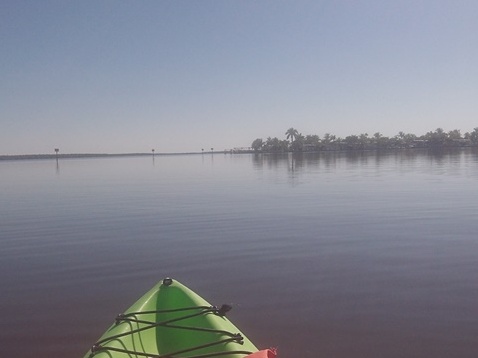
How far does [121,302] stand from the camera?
29.4 ft

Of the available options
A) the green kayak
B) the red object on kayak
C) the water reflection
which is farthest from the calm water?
the water reflection

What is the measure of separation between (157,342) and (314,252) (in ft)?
22.7

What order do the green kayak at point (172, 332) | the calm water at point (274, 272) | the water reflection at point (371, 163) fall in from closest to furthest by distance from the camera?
the green kayak at point (172, 332)
the calm water at point (274, 272)
the water reflection at point (371, 163)

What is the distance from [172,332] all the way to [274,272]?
4.55 metres

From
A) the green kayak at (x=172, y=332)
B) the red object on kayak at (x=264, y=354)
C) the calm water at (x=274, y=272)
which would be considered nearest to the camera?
the red object on kayak at (x=264, y=354)

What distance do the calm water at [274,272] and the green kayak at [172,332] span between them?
1.17m

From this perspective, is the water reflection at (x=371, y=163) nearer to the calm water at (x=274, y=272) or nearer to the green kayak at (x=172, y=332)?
the calm water at (x=274, y=272)

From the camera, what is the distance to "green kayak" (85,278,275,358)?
558cm

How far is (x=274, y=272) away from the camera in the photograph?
10.6m

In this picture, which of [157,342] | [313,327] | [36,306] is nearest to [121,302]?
[36,306]

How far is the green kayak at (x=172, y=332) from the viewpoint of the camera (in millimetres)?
5578

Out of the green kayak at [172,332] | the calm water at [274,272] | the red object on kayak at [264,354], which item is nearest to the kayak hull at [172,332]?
the green kayak at [172,332]

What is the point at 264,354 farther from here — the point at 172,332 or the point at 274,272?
the point at 274,272

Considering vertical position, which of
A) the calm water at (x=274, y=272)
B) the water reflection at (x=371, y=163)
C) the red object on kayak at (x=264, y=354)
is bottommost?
the calm water at (x=274, y=272)
